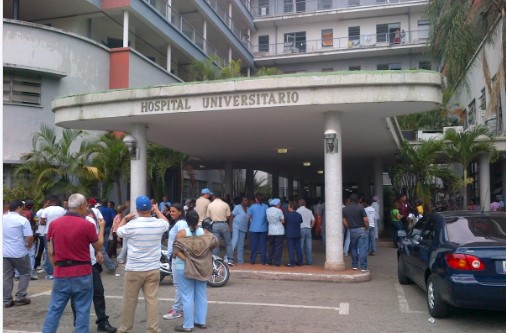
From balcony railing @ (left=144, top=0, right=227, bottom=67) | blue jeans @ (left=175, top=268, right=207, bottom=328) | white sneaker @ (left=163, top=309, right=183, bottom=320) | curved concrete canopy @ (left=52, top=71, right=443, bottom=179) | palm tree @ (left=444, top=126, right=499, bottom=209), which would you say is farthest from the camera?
balcony railing @ (left=144, top=0, right=227, bottom=67)

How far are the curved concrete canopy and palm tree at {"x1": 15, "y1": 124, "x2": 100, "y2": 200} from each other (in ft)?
10.7

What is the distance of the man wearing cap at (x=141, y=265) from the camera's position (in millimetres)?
5957

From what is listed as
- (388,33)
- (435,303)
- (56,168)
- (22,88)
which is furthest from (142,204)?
(388,33)

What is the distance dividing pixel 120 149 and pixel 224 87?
7.96 meters

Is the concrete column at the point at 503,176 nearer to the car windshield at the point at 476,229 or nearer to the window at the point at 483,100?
the window at the point at 483,100

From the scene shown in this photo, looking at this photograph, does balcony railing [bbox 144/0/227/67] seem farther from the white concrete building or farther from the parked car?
the parked car

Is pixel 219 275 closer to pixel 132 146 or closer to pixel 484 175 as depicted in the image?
pixel 132 146

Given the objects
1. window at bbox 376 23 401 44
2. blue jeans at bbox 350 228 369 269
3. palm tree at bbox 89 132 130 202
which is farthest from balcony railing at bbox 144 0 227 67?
blue jeans at bbox 350 228 369 269

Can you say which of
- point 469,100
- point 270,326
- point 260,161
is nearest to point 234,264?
point 270,326

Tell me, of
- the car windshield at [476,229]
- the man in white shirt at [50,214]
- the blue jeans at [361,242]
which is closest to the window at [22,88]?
the man in white shirt at [50,214]

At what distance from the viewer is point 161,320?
7137mm

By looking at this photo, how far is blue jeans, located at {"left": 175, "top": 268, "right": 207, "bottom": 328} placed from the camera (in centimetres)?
645

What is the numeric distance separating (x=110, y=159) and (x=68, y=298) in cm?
1169

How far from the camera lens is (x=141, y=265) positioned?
19.6 feet
